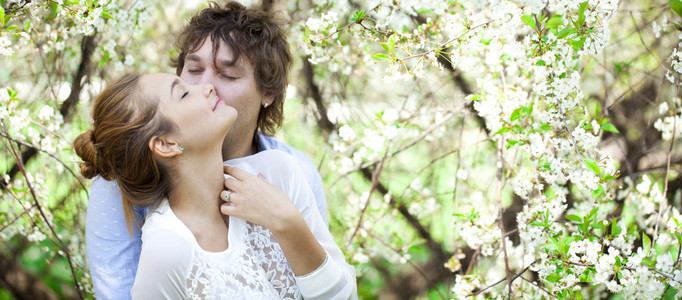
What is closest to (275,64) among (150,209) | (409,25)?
(150,209)

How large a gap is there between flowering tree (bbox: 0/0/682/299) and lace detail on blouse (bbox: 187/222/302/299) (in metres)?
0.69

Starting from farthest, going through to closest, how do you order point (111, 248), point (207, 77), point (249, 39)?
point (249, 39) < point (207, 77) < point (111, 248)

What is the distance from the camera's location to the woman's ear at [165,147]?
4.48 feet

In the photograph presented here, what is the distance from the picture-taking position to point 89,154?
4.77 ft

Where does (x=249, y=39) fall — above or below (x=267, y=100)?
above

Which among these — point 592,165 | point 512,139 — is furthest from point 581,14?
point 512,139

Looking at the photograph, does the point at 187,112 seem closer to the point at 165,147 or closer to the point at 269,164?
the point at 165,147

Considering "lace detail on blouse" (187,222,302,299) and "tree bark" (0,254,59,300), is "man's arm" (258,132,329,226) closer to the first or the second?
"lace detail on blouse" (187,222,302,299)

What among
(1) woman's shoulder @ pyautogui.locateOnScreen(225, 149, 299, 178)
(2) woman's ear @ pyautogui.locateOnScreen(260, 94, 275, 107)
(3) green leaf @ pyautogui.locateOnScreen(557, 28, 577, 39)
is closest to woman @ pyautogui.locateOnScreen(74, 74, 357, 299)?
(1) woman's shoulder @ pyautogui.locateOnScreen(225, 149, 299, 178)

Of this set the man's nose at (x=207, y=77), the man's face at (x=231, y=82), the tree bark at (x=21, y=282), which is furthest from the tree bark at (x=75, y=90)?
the man's nose at (x=207, y=77)

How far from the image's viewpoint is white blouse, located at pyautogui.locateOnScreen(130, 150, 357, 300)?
1.31 m

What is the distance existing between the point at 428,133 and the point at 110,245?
1.56 m

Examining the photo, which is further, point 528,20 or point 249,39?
point 249,39

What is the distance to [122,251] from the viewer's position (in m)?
1.56
